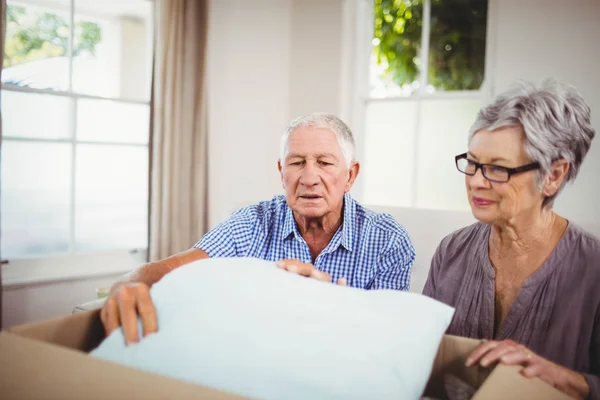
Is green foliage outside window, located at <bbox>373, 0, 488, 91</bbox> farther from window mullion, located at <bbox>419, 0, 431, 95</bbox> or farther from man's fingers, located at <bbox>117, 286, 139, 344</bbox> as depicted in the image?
man's fingers, located at <bbox>117, 286, 139, 344</bbox>

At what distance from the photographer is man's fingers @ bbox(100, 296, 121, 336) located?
27.8 inches

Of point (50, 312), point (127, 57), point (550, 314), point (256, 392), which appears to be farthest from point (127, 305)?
point (127, 57)

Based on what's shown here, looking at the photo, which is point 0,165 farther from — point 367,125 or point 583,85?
point 583,85

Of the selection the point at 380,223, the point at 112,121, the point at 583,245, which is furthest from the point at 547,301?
A: the point at 112,121

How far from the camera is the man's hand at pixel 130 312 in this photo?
25.6 inches

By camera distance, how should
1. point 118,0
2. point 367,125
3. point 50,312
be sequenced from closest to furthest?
point 50,312 → point 118,0 → point 367,125

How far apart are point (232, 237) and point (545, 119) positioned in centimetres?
87

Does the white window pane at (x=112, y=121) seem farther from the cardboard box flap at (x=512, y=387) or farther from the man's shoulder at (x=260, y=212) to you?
the cardboard box flap at (x=512, y=387)

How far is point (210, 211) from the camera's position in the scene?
3898mm

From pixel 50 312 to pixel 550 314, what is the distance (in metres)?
2.83

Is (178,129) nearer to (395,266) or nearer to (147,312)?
(395,266)

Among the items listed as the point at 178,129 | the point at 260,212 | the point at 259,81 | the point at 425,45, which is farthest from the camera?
the point at 259,81

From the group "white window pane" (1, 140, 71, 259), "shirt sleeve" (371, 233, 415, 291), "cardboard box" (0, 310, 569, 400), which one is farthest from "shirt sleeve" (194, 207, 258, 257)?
"white window pane" (1, 140, 71, 259)

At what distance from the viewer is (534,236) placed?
4.26 feet
